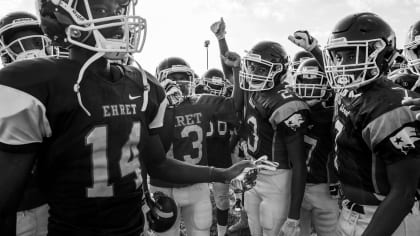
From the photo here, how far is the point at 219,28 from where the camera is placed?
4.92 meters

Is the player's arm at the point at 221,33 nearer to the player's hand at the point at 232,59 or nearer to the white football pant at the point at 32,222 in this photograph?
the player's hand at the point at 232,59

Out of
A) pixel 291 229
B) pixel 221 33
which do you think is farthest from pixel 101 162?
pixel 221 33

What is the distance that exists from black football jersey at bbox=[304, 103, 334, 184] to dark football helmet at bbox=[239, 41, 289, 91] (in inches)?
25.7

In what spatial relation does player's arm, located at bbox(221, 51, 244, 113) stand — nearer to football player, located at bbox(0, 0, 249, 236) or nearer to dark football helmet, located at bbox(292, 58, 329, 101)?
dark football helmet, located at bbox(292, 58, 329, 101)

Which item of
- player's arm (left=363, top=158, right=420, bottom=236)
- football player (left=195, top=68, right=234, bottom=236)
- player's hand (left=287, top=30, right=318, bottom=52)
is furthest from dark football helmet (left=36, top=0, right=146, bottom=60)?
football player (left=195, top=68, right=234, bottom=236)

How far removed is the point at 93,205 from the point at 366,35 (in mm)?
2097

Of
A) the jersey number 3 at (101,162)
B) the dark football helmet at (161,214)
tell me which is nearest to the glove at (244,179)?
the dark football helmet at (161,214)

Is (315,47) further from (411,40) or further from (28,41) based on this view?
(28,41)

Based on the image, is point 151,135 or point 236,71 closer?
point 151,135

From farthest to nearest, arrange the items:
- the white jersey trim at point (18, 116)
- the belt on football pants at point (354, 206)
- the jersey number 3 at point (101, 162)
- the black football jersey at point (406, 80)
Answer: the black football jersey at point (406, 80), the belt on football pants at point (354, 206), the jersey number 3 at point (101, 162), the white jersey trim at point (18, 116)

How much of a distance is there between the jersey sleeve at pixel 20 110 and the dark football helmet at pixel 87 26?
0.99 ft

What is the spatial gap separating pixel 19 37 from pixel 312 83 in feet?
9.80

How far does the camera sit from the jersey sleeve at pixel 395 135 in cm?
204

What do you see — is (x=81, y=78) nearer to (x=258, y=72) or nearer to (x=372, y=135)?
(x=372, y=135)
